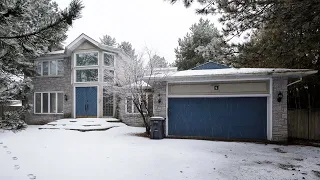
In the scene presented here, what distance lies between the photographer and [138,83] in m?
13.2

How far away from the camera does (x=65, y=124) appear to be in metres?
15.4

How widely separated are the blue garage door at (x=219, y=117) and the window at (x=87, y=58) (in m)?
7.85

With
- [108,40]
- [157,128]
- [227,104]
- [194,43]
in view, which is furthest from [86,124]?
[108,40]

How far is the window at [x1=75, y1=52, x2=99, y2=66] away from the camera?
56.3 ft

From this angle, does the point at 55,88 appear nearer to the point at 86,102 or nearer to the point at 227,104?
the point at 86,102

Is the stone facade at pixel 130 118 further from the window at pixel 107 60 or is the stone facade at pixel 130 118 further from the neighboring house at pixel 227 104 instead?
the neighboring house at pixel 227 104

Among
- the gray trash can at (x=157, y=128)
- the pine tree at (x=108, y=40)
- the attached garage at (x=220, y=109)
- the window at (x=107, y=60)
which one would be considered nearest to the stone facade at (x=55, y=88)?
the window at (x=107, y=60)

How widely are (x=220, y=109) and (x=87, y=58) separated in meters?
10.7

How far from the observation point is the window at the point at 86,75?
17.1 metres

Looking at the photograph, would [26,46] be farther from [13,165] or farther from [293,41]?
[293,41]

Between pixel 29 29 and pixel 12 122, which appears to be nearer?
pixel 29 29

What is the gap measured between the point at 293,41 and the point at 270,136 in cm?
584

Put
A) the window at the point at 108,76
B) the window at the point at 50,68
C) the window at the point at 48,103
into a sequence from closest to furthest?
1. the window at the point at 108,76
2. the window at the point at 48,103
3. the window at the point at 50,68

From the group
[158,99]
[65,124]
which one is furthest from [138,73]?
[65,124]
